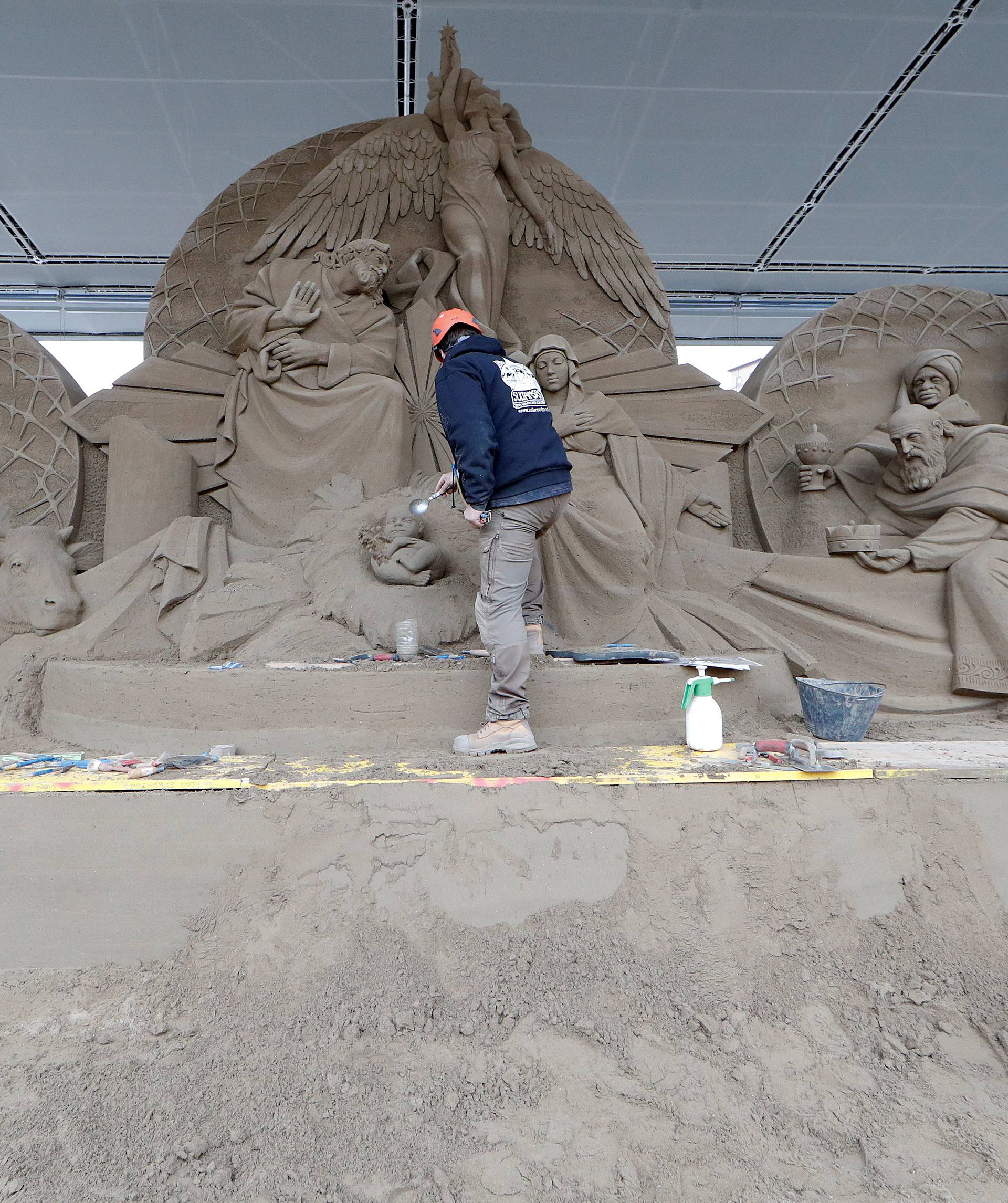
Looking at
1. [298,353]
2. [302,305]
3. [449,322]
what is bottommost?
[449,322]

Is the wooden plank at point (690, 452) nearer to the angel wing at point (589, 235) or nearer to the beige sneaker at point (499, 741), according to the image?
the angel wing at point (589, 235)

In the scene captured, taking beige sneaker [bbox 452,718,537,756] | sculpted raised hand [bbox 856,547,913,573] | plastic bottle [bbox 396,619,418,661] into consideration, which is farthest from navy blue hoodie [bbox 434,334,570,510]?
sculpted raised hand [bbox 856,547,913,573]

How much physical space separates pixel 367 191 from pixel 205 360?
1.51 metres

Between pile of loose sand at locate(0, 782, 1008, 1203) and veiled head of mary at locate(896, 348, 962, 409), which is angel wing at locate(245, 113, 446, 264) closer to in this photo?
veiled head of mary at locate(896, 348, 962, 409)

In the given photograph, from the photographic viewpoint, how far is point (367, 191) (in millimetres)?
5480

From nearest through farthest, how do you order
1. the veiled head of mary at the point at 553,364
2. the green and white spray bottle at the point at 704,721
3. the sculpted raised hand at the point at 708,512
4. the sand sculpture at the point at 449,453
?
the green and white spray bottle at the point at 704,721 < the sand sculpture at the point at 449,453 < the veiled head of mary at the point at 553,364 < the sculpted raised hand at the point at 708,512

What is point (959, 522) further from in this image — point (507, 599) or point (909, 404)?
point (507, 599)

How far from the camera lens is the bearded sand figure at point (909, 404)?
4992 mm

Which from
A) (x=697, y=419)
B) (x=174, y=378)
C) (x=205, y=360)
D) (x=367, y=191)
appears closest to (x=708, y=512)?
(x=697, y=419)

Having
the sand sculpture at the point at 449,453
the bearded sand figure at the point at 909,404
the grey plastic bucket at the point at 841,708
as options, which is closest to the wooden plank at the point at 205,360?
the sand sculpture at the point at 449,453

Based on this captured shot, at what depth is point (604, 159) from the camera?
21.8ft

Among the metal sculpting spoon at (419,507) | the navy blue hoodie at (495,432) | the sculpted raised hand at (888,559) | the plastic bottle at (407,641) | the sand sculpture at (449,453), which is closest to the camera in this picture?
the navy blue hoodie at (495,432)

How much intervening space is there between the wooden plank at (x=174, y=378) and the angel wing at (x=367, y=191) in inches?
34.2

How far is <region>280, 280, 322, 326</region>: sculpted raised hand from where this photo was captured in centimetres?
472
